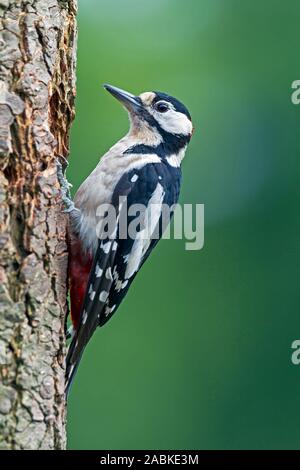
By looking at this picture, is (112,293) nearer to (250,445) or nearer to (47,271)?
(47,271)

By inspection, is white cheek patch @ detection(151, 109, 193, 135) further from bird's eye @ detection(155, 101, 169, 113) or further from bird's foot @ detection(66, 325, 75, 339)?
bird's foot @ detection(66, 325, 75, 339)

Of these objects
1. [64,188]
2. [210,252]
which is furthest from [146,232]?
[210,252]

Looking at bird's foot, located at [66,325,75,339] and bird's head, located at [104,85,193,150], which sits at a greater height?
bird's head, located at [104,85,193,150]

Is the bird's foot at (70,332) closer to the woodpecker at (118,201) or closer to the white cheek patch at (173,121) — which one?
the woodpecker at (118,201)

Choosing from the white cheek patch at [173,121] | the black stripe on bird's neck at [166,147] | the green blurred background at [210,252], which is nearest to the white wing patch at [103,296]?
the black stripe on bird's neck at [166,147]

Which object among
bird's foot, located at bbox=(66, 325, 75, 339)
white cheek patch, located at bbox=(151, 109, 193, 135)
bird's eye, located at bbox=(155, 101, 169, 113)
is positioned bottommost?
bird's foot, located at bbox=(66, 325, 75, 339)

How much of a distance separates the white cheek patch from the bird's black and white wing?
29cm

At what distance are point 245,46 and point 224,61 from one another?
0.70ft

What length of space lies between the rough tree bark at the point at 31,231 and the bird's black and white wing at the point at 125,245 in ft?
1.13

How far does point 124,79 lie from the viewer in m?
6.24

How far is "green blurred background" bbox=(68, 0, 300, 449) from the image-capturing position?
6.29m

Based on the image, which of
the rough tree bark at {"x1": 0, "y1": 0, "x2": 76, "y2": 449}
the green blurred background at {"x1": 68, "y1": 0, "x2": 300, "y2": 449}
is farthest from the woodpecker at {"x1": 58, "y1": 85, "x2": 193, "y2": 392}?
the green blurred background at {"x1": 68, "y1": 0, "x2": 300, "y2": 449}

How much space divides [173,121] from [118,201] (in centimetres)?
74

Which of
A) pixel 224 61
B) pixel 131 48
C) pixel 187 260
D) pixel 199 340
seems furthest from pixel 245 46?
pixel 199 340
